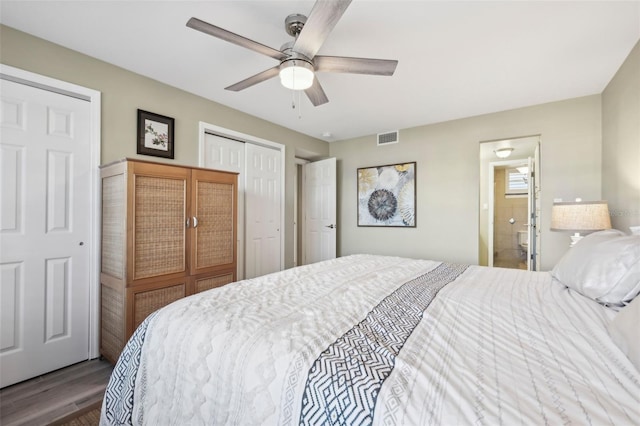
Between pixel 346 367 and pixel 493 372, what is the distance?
0.39 m

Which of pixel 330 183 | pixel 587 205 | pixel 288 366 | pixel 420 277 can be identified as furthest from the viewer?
pixel 330 183

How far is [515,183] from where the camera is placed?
623 centimetres

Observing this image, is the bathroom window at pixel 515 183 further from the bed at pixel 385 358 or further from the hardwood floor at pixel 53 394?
the hardwood floor at pixel 53 394

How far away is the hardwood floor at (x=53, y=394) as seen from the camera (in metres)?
1.66

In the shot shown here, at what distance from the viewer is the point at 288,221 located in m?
4.23

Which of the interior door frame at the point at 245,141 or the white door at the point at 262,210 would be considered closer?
the interior door frame at the point at 245,141

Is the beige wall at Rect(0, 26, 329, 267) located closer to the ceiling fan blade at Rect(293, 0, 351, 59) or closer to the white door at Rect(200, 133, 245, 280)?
the white door at Rect(200, 133, 245, 280)

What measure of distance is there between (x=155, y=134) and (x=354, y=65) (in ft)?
6.64

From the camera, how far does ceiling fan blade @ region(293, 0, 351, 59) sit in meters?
1.32

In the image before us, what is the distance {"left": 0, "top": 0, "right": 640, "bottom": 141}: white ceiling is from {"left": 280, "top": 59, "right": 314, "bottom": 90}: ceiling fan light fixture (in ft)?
1.08

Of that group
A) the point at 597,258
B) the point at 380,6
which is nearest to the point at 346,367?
the point at 597,258

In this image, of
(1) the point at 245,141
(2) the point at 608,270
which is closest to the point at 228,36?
(1) the point at 245,141

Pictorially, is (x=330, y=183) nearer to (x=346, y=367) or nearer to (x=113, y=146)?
(x=113, y=146)

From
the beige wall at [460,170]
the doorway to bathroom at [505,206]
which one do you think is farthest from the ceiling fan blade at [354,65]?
the doorway to bathroom at [505,206]
